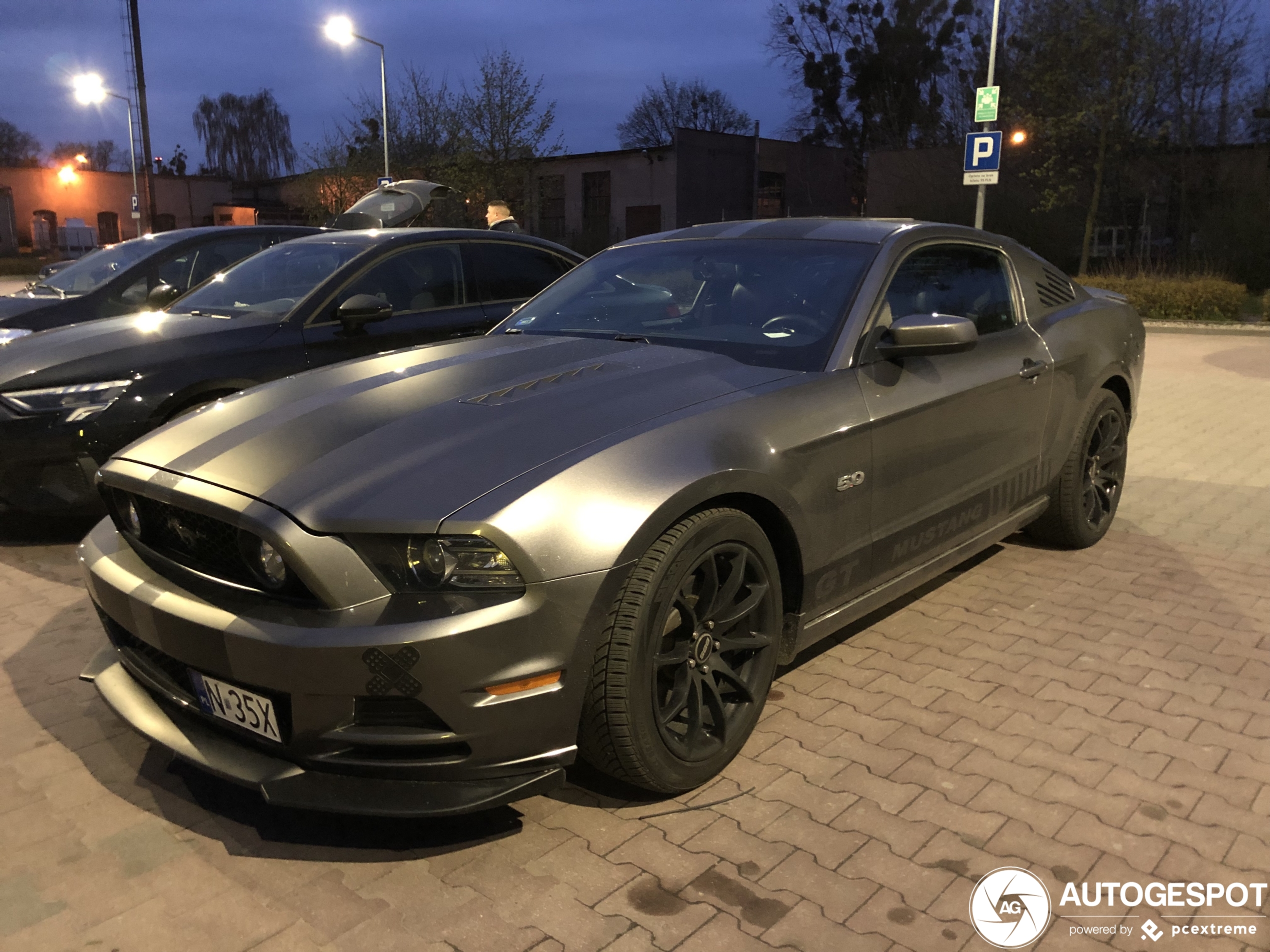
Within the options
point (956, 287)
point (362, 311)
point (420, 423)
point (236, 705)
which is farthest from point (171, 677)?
point (956, 287)

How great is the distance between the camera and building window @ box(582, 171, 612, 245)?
143 feet

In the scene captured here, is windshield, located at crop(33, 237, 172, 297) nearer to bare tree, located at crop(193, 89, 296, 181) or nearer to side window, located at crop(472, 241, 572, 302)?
side window, located at crop(472, 241, 572, 302)

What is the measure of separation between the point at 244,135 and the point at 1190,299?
8834cm

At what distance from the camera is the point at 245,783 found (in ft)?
8.05

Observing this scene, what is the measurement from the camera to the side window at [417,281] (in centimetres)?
598

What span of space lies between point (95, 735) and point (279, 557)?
1.41 m

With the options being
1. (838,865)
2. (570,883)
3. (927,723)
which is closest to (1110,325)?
(927,723)

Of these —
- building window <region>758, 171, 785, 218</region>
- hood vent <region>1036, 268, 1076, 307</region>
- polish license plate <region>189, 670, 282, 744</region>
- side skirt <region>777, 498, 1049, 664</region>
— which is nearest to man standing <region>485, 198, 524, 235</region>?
hood vent <region>1036, 268, 1076, 307</region>

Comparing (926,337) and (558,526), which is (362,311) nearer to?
(926,337)

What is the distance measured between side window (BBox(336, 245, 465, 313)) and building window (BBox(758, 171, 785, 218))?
137 ft

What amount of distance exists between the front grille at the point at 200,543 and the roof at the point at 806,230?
2.40m

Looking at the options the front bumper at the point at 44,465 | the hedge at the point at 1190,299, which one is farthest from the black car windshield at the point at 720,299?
the hedge at the point at 1190,299

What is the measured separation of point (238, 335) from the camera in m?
5.48

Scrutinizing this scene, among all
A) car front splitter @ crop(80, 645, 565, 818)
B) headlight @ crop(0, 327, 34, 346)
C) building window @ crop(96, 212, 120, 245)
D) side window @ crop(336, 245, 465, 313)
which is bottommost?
car front splitter @ crop(80, 645, 565, 818)
